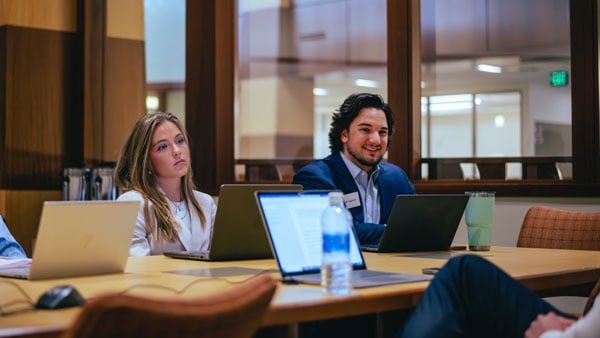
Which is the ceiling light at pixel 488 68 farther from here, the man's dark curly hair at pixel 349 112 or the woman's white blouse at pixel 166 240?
the woman's white blouse at pixel 166 240

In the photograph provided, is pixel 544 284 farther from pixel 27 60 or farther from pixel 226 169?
pixel 27 60

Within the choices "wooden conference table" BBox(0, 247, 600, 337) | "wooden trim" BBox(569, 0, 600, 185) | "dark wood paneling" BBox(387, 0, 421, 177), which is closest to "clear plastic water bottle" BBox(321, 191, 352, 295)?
"wooden conference table" BBox(0, 247, 600, 337)

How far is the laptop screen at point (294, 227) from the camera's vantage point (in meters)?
2.17

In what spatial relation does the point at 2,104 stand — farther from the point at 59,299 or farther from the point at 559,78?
the point at 59,299

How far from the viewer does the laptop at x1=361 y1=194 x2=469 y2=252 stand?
3.06 m

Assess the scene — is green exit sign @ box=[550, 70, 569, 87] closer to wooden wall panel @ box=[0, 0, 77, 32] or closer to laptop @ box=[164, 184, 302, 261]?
laptop @ box=[164, 184, 302, 261]

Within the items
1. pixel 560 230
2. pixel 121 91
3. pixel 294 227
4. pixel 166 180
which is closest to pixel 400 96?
pixel 560 230

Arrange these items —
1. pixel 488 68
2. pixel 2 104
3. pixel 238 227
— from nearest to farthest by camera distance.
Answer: pixel 238 227
pixel 2 104
pixel 488 68

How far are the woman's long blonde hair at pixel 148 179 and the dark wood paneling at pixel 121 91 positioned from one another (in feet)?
9.73

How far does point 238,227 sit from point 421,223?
0.76 meters

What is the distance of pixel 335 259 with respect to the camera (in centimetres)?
201

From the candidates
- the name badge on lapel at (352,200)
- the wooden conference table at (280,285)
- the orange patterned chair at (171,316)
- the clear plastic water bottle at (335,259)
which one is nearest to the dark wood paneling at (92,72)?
the name badge on lapel at (352,200)

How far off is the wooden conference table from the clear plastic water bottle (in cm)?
3

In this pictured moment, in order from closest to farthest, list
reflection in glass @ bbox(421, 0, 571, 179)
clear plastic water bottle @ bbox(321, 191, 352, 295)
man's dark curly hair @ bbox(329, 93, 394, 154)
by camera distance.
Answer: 1. clear plastic water bottle @ bbox(321, 191, 352, 295)
2. man's dark curly hair @ bbox(329, 93, 394, 154)
3. reflection in glass @ bbox(421, 0, 571, 179)
